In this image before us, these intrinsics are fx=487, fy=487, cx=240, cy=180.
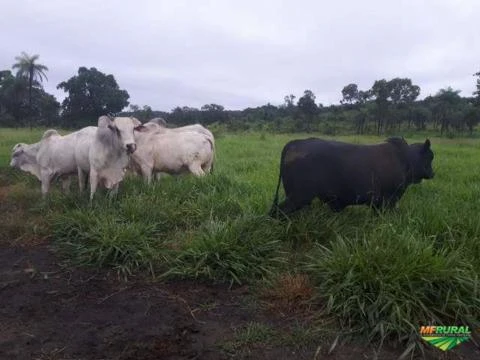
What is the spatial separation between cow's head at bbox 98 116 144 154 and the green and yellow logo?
467 cm

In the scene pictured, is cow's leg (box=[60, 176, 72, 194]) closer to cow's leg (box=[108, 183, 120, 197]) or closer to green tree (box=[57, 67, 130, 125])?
cow's leg (box=[108, 183, 120, 197])

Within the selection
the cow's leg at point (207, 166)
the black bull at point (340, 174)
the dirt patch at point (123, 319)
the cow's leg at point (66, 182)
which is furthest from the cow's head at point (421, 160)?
the cow's leg at point (66, 182)

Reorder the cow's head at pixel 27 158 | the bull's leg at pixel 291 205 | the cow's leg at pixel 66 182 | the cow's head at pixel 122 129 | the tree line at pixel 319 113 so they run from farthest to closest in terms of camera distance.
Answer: the tree line at pixel 319 113 < the cow's head at pixel 27 158 < the cow's leg at pixel 66 182 < the cow's head at pixel 122 129 < the bull's leg at pixel 291 205

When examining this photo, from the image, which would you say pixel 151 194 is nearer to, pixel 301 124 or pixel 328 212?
pixel 328 212

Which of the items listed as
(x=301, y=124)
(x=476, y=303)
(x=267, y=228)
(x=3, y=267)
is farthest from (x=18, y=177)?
(x=301, y=124)

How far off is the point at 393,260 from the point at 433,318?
21.2 inches

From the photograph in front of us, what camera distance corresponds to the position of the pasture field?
11.5ft

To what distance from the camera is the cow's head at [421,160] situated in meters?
5.66

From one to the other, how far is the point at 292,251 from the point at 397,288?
1.43 meters

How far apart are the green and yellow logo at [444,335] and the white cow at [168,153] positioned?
5250mm

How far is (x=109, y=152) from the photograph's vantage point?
23.3 feet

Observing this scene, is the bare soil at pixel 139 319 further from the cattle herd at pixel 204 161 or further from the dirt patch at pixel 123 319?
the cattle herd at pixel 204 161

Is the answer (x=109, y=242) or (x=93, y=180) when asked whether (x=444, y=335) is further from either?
(x=93, y=180)

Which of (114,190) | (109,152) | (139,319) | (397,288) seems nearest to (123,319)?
(139,319)
